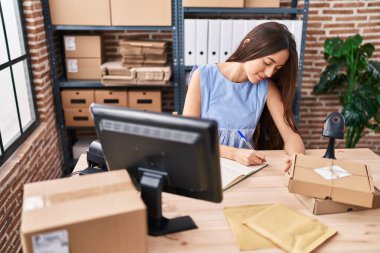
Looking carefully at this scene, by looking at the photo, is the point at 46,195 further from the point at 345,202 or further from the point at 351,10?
the point at 351,10

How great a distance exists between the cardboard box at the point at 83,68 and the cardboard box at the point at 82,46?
1.3 inches

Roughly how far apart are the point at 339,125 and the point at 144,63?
1794 millimetres

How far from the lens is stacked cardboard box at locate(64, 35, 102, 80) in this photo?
2.91 meters

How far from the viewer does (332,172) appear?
130 cm

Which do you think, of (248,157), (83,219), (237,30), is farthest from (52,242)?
(237,30)

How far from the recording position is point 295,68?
177 centimetres

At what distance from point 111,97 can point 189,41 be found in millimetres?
805

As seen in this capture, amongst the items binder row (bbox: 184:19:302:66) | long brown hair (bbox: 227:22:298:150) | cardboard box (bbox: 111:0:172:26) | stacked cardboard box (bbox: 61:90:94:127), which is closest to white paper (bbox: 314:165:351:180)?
long brown hair (bbox: 227:22:298:150)

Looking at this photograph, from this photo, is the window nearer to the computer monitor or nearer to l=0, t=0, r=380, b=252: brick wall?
l=0, t=0, r=380, b=252: brick wall

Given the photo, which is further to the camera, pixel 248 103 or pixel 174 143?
pixel 248 103

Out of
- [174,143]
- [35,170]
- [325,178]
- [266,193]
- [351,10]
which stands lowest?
[35,170]

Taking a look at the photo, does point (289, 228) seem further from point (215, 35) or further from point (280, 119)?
point (215, 35)

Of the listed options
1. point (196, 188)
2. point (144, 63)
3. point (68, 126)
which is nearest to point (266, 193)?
point (196, 188)

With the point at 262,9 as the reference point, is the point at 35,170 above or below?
below
